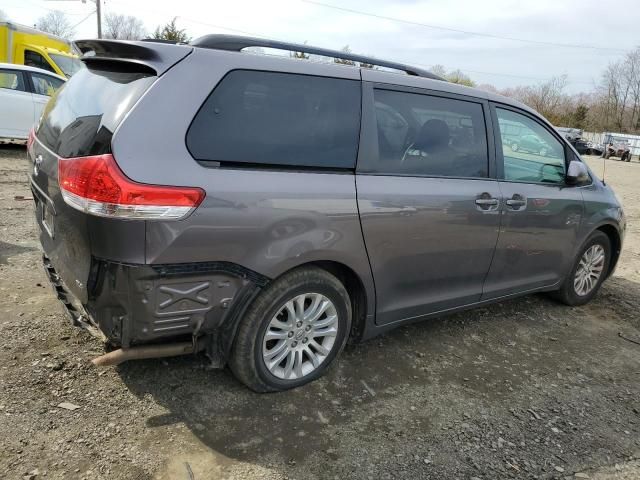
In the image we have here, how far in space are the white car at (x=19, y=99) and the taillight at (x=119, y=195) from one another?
9.75 m

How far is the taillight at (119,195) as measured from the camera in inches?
88.7

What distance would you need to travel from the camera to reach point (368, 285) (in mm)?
3104

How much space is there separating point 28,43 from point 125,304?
1574cm

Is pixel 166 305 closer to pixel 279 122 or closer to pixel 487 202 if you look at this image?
pixel 279 122

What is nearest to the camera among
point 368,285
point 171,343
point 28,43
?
point 171,343

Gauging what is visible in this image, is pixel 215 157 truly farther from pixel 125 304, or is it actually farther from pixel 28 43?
pixel 28 43

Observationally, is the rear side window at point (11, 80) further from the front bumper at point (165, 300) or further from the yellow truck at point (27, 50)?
the front bumper at point (165, 300)

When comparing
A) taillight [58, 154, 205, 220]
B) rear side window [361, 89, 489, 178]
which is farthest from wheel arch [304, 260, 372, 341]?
taillight [58, 154, 205, 220]

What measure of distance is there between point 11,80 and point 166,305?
10.8 meters

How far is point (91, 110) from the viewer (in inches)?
102

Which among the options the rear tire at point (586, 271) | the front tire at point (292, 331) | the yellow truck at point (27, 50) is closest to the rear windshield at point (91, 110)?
the front tire at point (292, 331)

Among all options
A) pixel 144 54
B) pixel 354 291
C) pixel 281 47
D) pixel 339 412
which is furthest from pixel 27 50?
pixel 339 412

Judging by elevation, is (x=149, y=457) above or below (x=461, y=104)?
below

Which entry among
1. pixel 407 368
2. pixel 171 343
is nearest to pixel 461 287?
pixel 407 368
